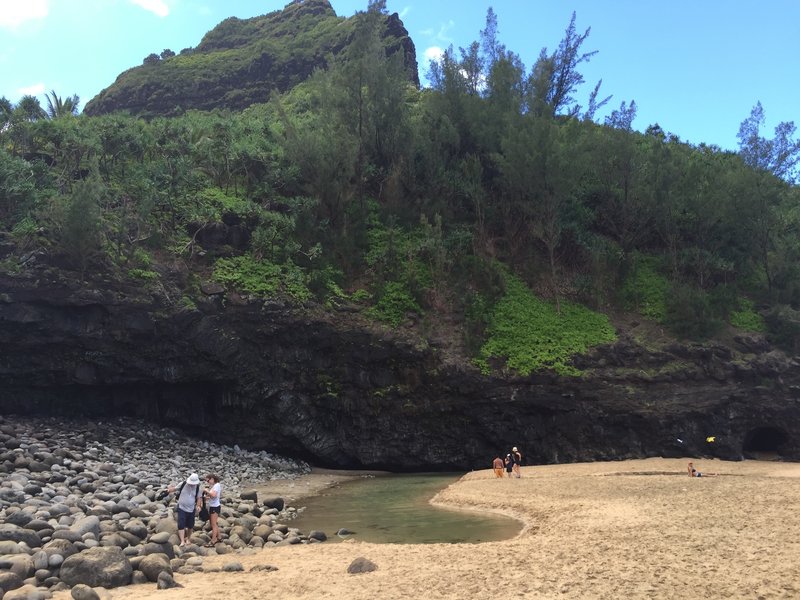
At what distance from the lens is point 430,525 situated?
1436 centimetres

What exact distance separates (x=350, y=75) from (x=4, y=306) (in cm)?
2377

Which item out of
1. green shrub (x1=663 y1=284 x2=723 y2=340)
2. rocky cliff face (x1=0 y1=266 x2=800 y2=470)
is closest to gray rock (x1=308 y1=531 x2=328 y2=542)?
rocky cliff face (x1=0 y1=266 x2=800 y2=470)

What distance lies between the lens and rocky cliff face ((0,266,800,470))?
1009 inches

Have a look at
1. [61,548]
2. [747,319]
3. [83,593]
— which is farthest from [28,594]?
[747,319]

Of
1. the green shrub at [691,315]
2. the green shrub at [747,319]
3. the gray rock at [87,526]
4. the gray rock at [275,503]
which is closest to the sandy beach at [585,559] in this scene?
the gray rock at [87,526]

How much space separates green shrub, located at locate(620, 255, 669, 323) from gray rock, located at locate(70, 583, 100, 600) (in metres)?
31.3

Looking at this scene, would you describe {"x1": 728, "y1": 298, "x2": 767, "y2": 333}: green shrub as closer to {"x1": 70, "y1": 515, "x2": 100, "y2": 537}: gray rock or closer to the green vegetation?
the green vegetation

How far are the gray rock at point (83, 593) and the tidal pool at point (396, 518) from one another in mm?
6592

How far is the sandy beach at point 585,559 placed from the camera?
775 centimetres

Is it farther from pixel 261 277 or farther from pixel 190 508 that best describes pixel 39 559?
pixel 261 277

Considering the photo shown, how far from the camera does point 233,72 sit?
6775 cm

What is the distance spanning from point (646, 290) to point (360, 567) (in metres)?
30.1

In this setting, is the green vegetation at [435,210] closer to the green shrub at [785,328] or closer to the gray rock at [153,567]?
the green shrub at [785,328]

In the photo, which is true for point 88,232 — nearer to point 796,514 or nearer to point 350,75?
point 350,75
